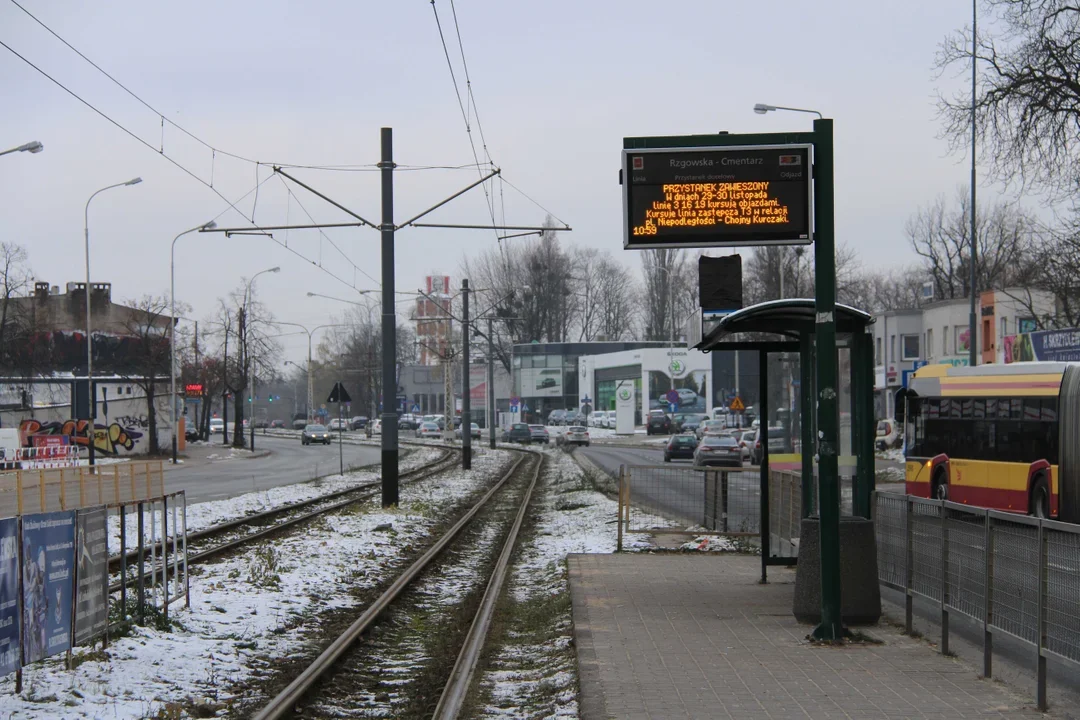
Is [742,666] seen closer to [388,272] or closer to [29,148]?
[388,272]

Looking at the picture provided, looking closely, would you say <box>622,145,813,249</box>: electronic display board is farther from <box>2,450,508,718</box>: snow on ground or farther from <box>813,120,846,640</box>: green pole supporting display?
<box>2,450,508,718</box>: snow on ground

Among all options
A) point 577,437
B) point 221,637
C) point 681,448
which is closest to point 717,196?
point 221,637

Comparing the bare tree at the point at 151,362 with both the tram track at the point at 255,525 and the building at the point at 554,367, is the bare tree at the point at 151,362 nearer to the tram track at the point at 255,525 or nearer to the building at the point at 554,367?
the tram track at the point at 255,525

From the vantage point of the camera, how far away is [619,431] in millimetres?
84500

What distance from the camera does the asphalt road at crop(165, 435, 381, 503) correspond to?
32562mm

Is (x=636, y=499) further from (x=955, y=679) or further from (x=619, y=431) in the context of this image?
(x=619, y=431)

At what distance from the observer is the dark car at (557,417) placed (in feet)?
318

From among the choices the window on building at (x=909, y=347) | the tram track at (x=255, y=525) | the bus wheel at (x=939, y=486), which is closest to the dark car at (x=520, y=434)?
the window on building at (x=909, y=347)

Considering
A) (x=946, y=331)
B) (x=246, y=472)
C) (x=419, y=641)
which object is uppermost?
(x=946, y=331)

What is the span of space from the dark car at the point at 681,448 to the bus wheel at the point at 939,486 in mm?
24340

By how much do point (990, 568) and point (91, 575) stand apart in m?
6.17

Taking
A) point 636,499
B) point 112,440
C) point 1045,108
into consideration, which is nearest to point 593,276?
point 112,440

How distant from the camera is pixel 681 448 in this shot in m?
48.0

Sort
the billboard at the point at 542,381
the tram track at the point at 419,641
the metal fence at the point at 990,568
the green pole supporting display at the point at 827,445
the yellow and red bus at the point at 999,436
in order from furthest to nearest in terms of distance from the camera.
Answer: the billboard at the point at 542,381
the yellow and red bus at the point at 999,436
the green pole supporting display at the point at 827,445
the tram track at the point at 419,641
the metal fence at the point at 990,568
